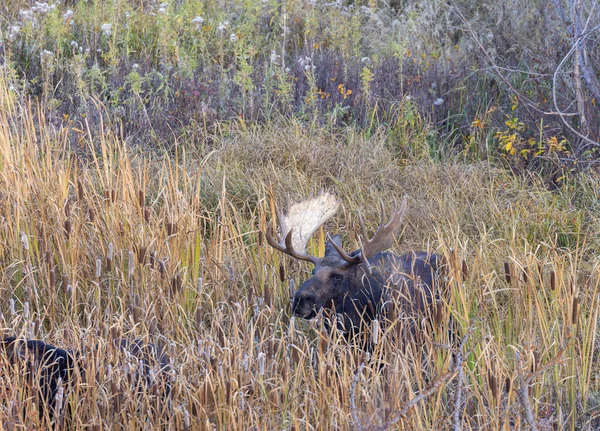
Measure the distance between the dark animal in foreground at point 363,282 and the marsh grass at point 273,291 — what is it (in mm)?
110

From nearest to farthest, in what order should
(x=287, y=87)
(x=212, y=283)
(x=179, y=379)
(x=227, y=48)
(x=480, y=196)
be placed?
(x=179, y=379), (x=212, y=283), (x=480, y=196), (x=287, y=87), (x=227, y=48)

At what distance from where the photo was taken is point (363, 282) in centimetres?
375

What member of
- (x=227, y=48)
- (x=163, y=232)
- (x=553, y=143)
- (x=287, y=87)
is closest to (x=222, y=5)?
(x=227, y=48)

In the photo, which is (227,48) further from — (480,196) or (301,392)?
(301,392)

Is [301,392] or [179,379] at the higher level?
[179,379]

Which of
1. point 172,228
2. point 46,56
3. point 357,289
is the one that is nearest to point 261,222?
point 172,228

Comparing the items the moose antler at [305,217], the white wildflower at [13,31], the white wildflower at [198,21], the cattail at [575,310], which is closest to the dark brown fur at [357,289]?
the moose antler at [305,217]

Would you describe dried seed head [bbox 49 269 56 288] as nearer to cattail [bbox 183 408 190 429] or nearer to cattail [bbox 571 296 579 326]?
cattail [bbox 183 408 190 429]

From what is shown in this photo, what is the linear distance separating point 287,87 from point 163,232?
112 inches

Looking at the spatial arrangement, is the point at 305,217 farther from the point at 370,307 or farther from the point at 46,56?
the point at 46,56

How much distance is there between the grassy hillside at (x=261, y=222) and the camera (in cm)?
295

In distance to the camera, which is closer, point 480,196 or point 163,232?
point 163,232

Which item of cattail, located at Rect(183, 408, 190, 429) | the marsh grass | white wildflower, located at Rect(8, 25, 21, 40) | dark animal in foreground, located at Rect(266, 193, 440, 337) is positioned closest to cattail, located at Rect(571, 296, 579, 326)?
the marsh grass

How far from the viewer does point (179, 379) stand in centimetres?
281
